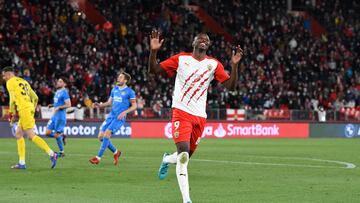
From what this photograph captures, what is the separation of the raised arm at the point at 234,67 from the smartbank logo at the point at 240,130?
2937 centimetres

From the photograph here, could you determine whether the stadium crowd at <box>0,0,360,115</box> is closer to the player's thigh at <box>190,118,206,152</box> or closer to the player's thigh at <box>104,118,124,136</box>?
the player's thigh at <box>104,118,124,136</box>

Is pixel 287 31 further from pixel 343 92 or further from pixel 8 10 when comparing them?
pixel 8 10

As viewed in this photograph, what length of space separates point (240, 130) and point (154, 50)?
31636 mm

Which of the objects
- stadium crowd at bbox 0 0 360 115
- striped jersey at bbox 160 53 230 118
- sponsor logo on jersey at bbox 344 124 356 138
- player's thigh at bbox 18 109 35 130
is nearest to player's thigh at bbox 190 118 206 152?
striped jersey at bbox 160 53 230 118

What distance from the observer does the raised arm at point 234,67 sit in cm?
1166

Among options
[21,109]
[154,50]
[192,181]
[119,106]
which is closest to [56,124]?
[119,106]

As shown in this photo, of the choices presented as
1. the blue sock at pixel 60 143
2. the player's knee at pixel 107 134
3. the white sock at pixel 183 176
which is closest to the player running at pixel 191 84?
the white sock at pixel 183 176

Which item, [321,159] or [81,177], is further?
[321,159]

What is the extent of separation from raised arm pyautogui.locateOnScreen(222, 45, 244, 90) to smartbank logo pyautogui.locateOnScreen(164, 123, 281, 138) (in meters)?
29.4

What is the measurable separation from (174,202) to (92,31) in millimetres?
32663

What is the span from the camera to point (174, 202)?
39.5 feet

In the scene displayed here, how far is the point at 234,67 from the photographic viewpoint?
11.8 metres

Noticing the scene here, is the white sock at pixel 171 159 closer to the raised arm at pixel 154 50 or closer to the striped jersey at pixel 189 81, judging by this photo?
the striped jersey at pixel 189 81

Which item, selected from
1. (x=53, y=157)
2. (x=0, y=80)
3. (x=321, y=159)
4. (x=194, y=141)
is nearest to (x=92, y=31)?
(x=0, y=80)
